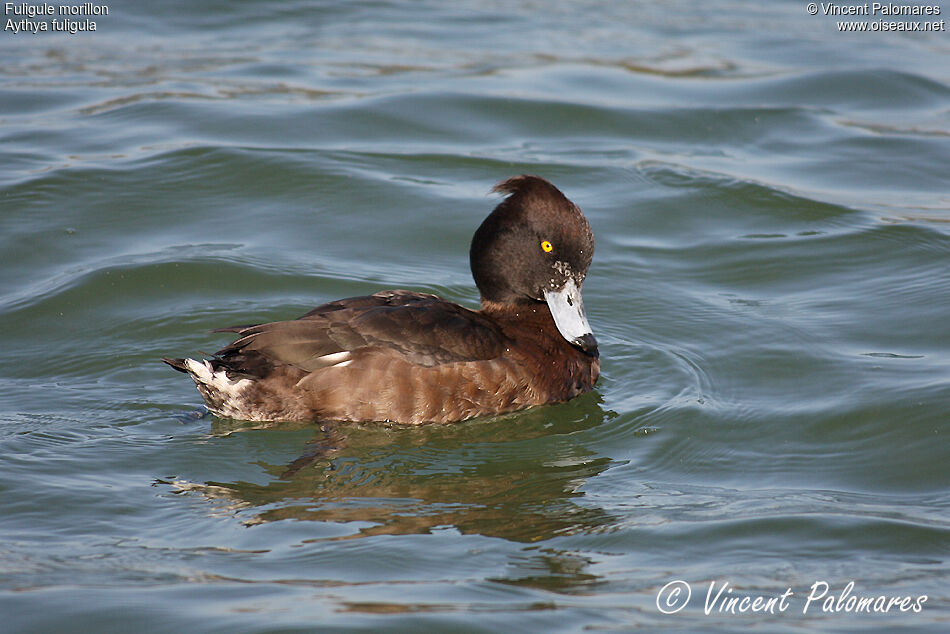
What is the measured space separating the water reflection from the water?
0.02 metres

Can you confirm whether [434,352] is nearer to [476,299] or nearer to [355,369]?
[355,369]

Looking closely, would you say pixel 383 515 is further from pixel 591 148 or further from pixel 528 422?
pixel 591 148

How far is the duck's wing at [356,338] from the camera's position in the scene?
6.16 meters

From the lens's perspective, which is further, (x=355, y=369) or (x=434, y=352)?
(x=434, y=352)

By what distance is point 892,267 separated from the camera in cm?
879

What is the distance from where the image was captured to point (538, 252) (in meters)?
6.83

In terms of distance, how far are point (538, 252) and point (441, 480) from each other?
1.71 metres

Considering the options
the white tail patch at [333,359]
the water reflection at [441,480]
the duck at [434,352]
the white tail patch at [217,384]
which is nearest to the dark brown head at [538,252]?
the duck at [434,352]

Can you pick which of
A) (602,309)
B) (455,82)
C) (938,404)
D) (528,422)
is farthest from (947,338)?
(455,82)

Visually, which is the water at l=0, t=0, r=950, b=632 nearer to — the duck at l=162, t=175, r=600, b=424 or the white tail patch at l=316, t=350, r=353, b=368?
the duck at l=162, t=175, r=600, b=424

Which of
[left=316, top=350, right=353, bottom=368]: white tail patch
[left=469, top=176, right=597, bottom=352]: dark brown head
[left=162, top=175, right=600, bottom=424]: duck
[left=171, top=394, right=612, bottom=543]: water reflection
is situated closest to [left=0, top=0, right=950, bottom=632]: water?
[left=171, top=394, right=612, bottom=543]: water reflection

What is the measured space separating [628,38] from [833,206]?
508 centimetres

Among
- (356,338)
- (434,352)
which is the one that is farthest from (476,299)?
(356,338)

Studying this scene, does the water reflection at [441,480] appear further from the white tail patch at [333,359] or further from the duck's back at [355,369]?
the white tail patch at [333,359]
